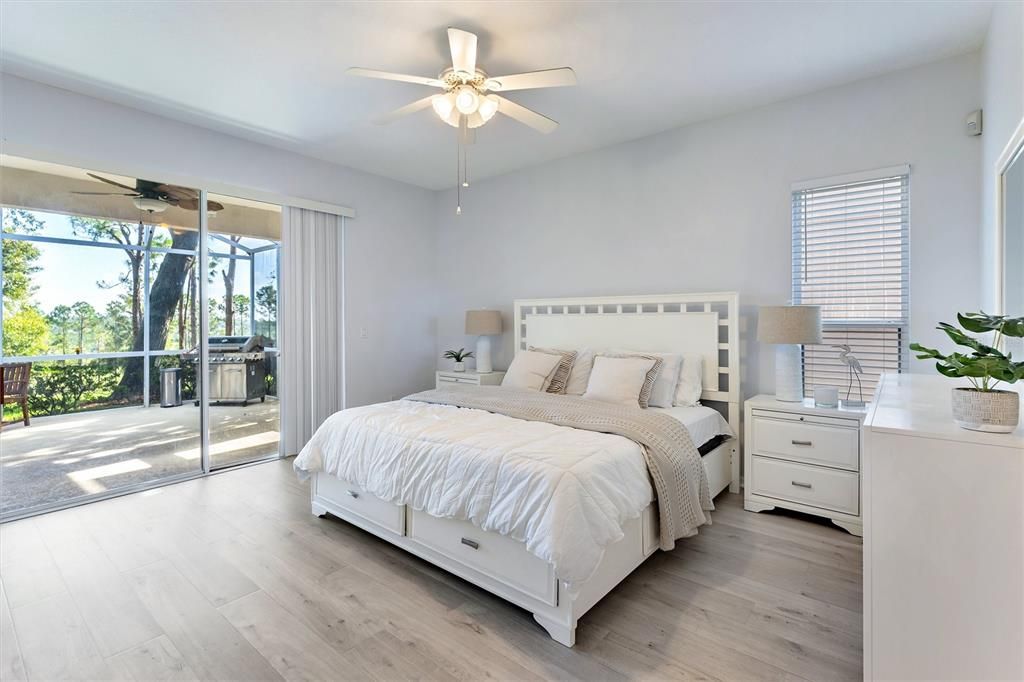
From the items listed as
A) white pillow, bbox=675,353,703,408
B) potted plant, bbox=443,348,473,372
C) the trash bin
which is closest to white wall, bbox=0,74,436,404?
potted plant, bbox=443,348,473,372

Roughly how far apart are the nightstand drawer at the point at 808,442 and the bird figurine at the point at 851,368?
10.7 inches

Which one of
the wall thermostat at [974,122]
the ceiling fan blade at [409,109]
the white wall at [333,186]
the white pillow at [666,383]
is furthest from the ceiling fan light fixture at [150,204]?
the wall thermostat at [974,122]

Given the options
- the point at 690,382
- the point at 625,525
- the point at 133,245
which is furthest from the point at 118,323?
the point at 690,382

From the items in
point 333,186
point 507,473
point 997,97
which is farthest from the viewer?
point 333,186

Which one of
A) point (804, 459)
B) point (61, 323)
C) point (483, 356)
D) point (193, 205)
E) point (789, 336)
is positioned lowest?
point (804, 459)

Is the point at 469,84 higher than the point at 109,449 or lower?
higher

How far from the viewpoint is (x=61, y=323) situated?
3324mm

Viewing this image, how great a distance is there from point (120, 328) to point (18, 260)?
27.5 inches

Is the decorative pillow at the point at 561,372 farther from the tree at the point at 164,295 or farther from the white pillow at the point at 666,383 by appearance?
the tree at the point at 164,295

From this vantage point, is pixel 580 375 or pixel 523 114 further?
pixel 580 375

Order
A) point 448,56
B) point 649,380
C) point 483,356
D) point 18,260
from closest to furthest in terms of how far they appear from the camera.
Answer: point 448,56
point 18,260
point 649,380
point 483,356

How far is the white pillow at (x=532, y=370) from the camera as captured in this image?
144 inches

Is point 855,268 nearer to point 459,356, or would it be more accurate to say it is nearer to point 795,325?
point 795,325

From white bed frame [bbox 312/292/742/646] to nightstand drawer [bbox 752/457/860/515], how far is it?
0.28 m
